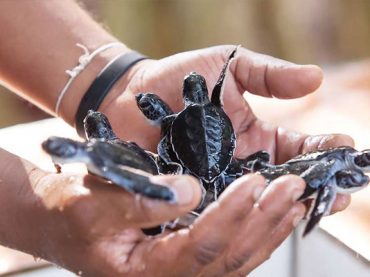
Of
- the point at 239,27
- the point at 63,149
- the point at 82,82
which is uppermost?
the point at 63,149

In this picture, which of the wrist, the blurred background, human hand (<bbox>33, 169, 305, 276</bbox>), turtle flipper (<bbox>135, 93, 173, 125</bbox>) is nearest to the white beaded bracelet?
the wrist

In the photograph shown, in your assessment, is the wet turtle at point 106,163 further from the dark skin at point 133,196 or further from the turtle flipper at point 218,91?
the turtle flipper at point 218,91

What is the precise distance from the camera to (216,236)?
1.57 feet

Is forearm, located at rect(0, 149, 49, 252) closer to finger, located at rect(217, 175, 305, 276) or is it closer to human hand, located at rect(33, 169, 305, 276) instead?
human hand, located at rect(33, 169, 305, 276)

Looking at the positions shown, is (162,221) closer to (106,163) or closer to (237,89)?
(106,163)

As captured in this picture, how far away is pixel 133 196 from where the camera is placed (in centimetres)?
47

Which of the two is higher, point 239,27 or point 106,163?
point 106,163

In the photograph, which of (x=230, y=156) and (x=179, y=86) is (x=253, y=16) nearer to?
(x=179, y=86)

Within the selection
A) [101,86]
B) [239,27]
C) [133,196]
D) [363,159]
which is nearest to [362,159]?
[363,159]

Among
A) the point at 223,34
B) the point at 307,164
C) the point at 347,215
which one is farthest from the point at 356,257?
the point at 223,34

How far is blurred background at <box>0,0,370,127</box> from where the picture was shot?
166 cm

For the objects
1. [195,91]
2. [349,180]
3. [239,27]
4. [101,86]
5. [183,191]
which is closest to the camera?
[183,191]

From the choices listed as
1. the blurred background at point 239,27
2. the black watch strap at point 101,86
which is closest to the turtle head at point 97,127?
the black watch strap at point 101,86

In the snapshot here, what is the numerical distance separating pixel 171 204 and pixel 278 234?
11cm
